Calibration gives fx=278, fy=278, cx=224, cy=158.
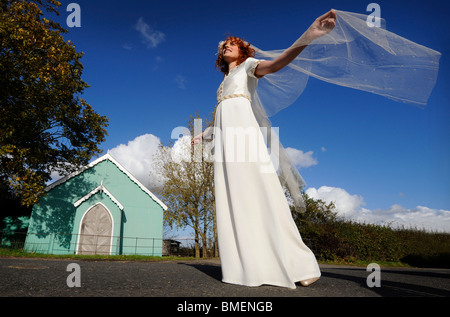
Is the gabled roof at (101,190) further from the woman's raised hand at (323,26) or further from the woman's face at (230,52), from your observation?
the woman's raised hand at (323,26)

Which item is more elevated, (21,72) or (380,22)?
(21,72)

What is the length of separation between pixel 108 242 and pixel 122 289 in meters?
15.7

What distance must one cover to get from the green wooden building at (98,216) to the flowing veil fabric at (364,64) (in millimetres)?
15726

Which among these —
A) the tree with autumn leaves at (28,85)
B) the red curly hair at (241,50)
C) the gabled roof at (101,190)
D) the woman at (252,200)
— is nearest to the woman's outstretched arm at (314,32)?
the woman at (252,200)

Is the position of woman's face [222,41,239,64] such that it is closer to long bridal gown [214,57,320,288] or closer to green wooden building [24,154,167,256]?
long bridal gown [214,57,320,288]

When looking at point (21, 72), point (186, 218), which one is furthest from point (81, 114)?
point (186, 218)

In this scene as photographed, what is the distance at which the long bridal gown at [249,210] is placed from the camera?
2.53 metres

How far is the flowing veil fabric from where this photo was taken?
278cm

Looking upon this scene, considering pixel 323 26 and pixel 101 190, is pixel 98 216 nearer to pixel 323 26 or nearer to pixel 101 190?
pixel 101 190

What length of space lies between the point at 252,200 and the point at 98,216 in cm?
1618

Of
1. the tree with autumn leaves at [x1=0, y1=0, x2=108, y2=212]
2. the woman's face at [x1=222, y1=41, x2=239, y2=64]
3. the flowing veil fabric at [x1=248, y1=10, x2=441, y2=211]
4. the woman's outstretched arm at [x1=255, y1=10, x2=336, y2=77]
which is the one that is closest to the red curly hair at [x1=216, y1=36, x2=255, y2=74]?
the woman's face at [x1=222, y1=41, x2=239, y2=64]

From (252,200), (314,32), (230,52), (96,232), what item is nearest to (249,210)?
(252,200)
